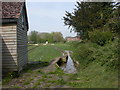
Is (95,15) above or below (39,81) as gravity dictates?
above

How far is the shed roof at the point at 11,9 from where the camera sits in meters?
8.86

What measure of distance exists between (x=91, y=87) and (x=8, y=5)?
8164 millimetres

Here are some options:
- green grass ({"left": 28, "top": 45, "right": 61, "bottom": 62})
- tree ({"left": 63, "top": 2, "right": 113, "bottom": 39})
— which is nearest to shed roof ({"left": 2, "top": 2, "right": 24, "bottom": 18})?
green grass ({"left": 28, "top": 45, "right": 61, "bottom": 62})

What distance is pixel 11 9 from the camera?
9.52m

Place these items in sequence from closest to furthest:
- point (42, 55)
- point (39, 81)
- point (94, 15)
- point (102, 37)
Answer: point (39, 81), point (102, 37), point (94, 15), point (42, 55)

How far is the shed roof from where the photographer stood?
886 centimetres

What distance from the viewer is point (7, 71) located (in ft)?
29.4

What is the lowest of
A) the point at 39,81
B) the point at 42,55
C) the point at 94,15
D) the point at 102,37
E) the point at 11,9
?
the point at 42,55

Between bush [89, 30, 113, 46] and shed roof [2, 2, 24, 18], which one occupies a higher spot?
shed roof [2, 2, 24, 18]

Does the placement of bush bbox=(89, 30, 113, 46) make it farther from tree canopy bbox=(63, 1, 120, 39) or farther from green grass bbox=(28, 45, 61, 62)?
green grass bbox=(28, 45, 61, 62)

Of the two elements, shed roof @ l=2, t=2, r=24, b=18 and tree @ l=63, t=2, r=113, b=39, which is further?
tree @ l=63, t=2, r=113, b=39

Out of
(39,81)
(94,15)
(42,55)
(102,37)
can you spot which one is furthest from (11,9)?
(42,55)

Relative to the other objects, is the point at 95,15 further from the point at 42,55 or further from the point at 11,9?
the point at 42,55

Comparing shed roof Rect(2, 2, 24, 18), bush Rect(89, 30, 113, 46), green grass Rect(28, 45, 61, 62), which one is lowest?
green grass Rect(28, 45, 61, 62)
